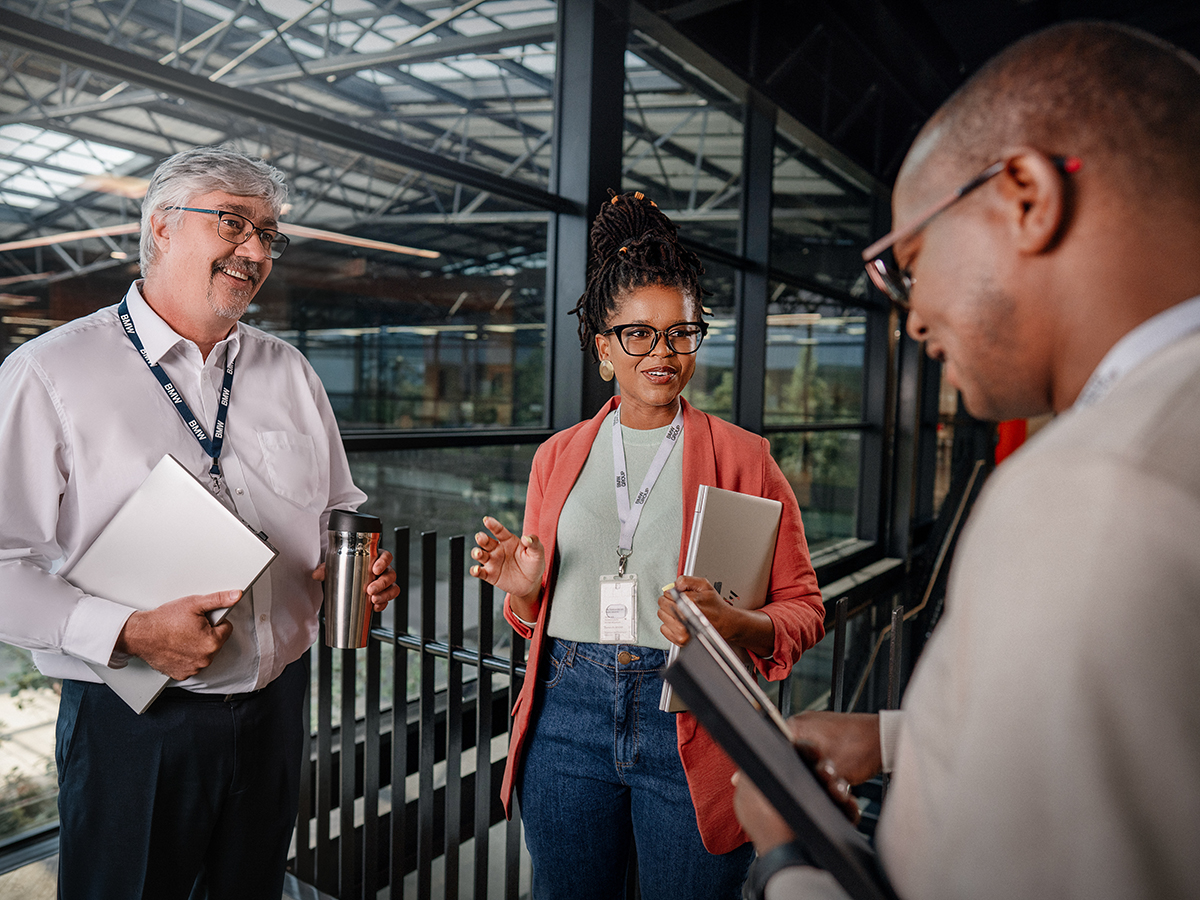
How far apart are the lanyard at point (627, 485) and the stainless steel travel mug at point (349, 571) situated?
59cm

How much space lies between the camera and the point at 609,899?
160 cm

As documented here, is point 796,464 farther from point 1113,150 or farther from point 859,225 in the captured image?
point 1113,150

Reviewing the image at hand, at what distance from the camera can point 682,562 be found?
5.08ft

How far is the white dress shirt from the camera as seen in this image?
1465 millimetres

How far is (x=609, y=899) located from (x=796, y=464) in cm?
767

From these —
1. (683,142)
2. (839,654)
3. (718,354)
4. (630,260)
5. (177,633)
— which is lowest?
(839,654)

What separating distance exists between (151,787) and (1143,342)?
1.82 meters

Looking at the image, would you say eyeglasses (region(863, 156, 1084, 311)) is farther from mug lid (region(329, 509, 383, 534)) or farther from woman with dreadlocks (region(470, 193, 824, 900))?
mug lid (region(329, 509, 383, 534))

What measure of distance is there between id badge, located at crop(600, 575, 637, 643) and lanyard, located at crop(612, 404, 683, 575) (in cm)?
5

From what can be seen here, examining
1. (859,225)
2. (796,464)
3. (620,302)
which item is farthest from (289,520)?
(859,225)

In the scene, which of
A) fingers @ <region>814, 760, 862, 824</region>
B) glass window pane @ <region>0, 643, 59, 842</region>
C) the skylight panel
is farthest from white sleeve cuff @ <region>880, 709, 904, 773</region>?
the skylight panel

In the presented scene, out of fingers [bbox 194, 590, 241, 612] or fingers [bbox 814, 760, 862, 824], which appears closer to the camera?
fingers [bbox 814, 760, 862, 824]

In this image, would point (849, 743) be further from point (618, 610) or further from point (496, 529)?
point (496, 529)

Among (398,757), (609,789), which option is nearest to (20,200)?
(398,757)
